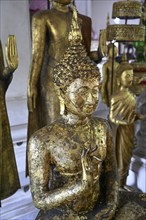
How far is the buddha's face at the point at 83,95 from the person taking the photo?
2.75 ft

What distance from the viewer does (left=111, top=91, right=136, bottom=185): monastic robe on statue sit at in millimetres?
1742

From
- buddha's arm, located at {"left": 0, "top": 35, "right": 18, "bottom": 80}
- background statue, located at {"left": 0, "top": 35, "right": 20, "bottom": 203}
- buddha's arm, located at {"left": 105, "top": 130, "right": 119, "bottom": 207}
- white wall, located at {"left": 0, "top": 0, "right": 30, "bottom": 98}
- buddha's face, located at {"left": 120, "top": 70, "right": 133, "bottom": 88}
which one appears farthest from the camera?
white wall, located at {"left": 0, "top": 0, "right": 30, "bottom": 98}

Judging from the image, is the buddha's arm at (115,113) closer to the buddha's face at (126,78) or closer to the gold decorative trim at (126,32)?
the buddha's face at (126,78)

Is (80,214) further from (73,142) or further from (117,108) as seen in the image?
(117,108)

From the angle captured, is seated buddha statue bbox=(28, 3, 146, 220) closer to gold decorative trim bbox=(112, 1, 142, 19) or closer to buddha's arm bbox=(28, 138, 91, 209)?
buddha's arm bbox=(28, 138, 91, 209)

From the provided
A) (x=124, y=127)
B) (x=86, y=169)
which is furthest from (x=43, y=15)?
(x=86, y=169)

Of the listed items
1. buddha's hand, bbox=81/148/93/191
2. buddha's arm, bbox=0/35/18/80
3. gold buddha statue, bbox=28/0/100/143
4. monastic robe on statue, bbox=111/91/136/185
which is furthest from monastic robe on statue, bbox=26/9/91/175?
buddha's hand, bbox=81/148/93/191

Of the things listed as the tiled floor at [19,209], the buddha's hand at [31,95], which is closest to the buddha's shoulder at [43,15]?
the buddha's hand at [31,95]

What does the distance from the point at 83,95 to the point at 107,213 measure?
0.37 metres

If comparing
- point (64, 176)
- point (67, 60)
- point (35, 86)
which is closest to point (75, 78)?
point (67, 60)

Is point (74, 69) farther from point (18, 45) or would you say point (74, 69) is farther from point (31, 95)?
point (18, 45)

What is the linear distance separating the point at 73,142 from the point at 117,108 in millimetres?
902

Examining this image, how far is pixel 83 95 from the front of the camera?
0.84m

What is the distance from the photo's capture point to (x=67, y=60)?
0.84 m
